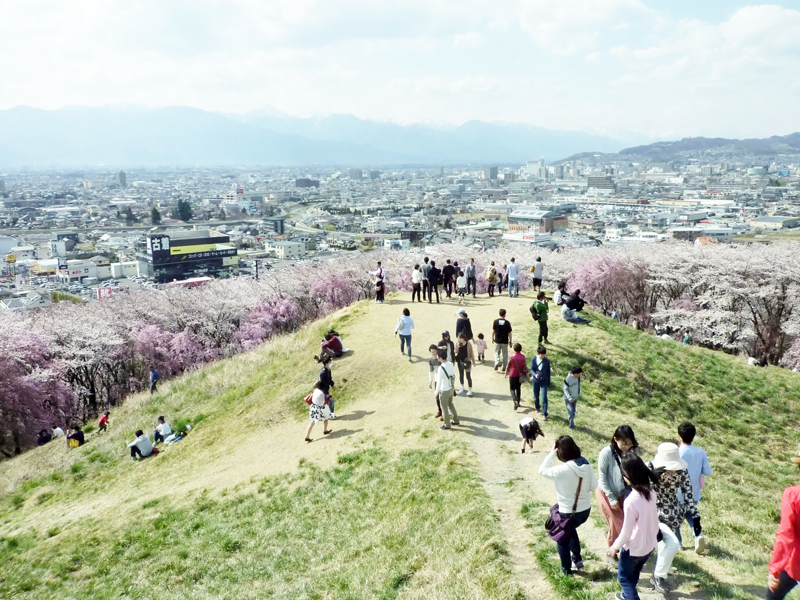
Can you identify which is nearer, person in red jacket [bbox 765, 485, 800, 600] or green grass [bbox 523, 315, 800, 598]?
person in red jacket [bbox 765, 485, 800, 600]

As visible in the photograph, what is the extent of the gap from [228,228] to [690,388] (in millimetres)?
126134

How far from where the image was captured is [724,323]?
26.4 meters

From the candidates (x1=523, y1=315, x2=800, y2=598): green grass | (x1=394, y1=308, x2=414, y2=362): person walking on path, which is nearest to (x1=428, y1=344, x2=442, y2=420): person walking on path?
(x1=394, y1=308, x2=414, y2=362): person walking on path

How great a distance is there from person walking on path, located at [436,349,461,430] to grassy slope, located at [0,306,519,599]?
26.0 inches

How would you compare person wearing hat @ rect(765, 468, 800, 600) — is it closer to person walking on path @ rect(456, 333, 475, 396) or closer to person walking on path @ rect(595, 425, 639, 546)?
person walking on path @ rect(595, 425, 639, 546)

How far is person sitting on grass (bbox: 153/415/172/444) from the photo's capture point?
1402 centimetres

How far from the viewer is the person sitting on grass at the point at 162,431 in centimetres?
1402

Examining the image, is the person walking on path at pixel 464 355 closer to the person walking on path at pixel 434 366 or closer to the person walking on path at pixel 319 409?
the person walking on path at pixel 434 366

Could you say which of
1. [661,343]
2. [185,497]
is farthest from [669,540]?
[661,343]

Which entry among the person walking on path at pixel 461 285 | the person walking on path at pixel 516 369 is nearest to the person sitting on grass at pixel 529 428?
the person walking on path at pixel 516 369

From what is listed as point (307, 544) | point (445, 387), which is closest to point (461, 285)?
point (445, 387)

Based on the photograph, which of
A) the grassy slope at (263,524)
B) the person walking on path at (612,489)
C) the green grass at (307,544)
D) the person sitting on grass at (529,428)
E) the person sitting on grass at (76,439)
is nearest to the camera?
the person walking on path at (612,489)

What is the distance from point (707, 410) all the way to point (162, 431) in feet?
43.1

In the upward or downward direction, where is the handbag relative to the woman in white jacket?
downward
